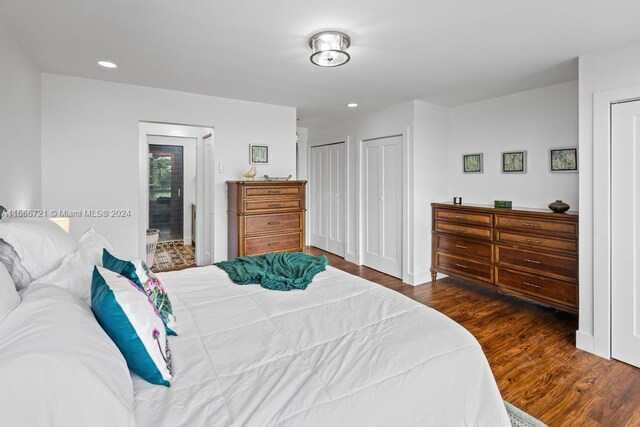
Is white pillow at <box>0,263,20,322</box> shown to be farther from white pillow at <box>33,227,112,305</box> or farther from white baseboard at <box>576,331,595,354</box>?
white baseboard at <box>576,331,595,354</box>

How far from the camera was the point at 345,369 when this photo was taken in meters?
1.18

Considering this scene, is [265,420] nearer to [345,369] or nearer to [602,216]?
[345,369]

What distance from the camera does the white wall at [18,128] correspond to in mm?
2209

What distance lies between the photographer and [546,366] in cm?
249

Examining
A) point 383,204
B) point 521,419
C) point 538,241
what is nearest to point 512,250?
point 538,241

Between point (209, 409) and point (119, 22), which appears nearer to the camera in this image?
point (209, 409)

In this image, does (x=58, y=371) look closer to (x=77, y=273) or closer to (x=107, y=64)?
(x=77, y=273)

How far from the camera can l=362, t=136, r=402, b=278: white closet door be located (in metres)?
4.64

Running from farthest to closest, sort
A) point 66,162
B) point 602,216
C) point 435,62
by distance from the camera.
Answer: point 66,162 < point 435,62 < point 602,216

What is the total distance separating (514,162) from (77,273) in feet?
14.4

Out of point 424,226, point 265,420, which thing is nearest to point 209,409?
point 265,420

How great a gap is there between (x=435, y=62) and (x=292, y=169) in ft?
7.76

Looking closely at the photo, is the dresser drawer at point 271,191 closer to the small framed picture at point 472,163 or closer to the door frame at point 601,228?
the small framed picture at point 472,163

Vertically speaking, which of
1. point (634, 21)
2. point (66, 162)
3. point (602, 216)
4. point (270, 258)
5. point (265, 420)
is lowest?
point (265, 420)
